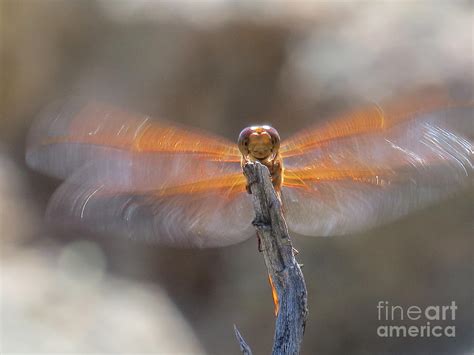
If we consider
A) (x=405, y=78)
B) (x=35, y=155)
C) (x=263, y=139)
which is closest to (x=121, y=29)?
(x=405, y=78)

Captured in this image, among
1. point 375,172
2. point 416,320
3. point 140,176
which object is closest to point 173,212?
point 140,176

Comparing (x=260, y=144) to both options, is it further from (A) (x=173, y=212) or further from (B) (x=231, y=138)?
(B) (x=231, y=138)

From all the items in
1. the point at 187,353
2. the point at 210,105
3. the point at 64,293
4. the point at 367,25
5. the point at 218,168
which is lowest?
the point at 187,353

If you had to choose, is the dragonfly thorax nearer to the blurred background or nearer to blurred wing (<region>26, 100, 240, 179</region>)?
blurred wing (<region>26, 100, 240, 179</region>)

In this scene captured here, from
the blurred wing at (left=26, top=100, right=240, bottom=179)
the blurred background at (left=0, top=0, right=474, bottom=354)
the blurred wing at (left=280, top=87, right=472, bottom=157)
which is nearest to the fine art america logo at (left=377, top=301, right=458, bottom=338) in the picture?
the blurred background at (left=0, top=0, right=474, bottom=354)

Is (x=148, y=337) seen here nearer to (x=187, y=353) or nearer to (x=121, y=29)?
(x=187, y=353)

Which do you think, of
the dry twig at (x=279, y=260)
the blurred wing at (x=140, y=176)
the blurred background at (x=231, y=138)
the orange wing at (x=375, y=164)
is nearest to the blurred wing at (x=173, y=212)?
the blurred wing at (x=140, y=176)
